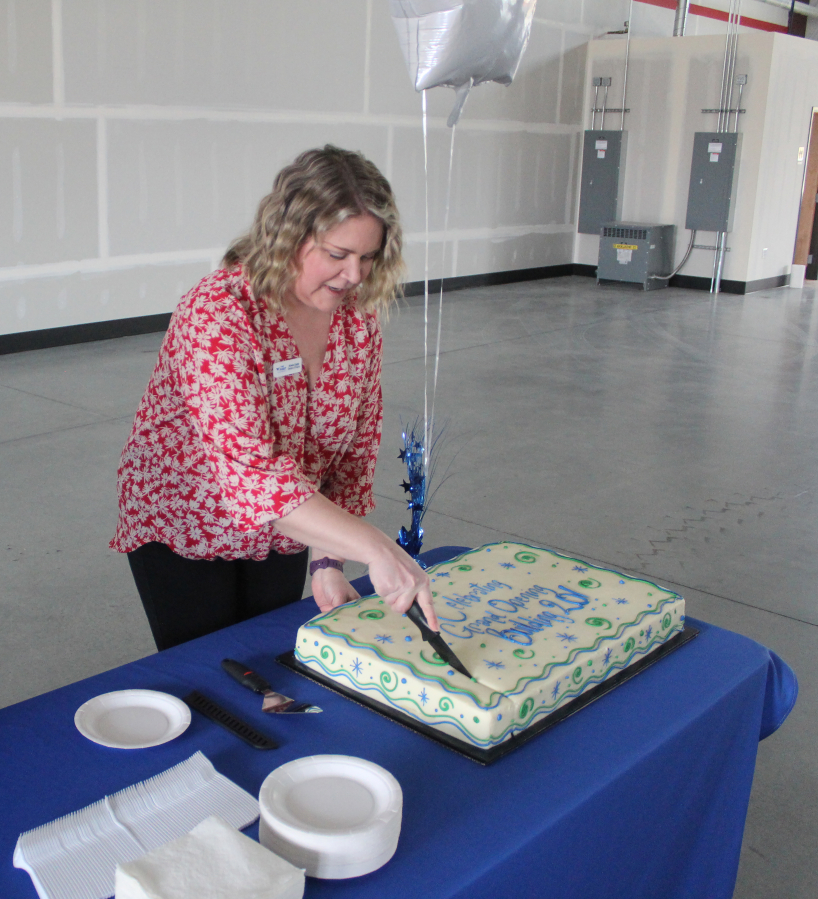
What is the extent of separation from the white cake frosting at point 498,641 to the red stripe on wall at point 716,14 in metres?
10.9

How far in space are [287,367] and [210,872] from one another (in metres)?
0.83

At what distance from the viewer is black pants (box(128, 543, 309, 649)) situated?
1712 millimetres

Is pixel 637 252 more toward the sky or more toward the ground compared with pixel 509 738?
more toward the sky

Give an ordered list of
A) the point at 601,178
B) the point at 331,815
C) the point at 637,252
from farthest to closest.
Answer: the point at 601,178 → the point at 637,252 → the point at 331,815

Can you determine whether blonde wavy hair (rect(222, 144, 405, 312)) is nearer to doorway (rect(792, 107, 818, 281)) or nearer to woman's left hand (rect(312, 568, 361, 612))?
woman's left hand (rect(312, 568, 361, 612))

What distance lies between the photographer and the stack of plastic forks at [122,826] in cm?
88

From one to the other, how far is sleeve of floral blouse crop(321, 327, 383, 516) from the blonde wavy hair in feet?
1.10

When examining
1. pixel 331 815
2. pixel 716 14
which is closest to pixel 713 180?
pixel 716 14

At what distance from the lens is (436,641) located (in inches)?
45.9

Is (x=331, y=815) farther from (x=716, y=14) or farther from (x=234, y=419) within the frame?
(x=716, y=14)

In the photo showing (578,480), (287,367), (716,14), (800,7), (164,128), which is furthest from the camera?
(800,7)

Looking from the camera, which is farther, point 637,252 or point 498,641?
point 637,252

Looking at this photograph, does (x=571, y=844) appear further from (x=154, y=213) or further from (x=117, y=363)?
(x=154, y=213)

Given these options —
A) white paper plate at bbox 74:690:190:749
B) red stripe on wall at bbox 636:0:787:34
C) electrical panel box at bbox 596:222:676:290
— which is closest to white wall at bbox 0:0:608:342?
electrical panel box at bbox 596:222:676:290
